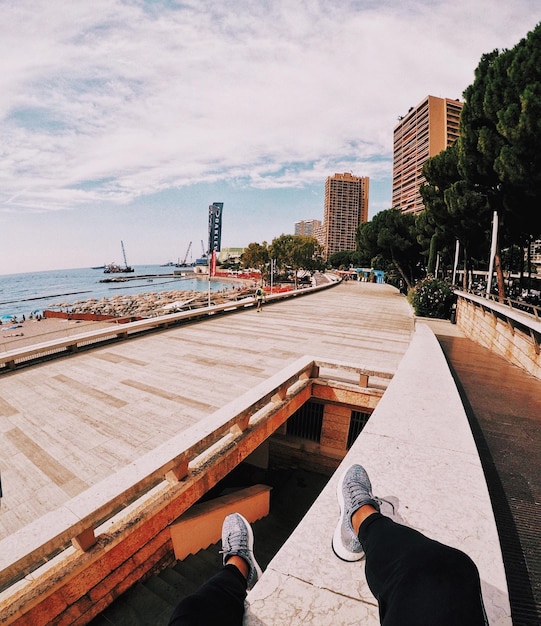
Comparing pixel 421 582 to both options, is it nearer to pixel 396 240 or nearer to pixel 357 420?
pixel 357 420

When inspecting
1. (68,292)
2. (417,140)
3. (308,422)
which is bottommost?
(68,292)

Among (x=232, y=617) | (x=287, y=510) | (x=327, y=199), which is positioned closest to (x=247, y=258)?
(x=287, y=510)

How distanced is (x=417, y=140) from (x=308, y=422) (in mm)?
139108

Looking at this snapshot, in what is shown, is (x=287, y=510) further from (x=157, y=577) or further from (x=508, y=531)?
(x=508, y=531)

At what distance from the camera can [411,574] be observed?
4.20 ft

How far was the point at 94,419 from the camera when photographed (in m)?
5.20

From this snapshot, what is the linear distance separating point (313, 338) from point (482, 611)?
9.24 m

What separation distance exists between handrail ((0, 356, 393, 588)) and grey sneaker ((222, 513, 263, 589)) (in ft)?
3.01

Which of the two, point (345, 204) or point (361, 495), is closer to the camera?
point (361, 495)

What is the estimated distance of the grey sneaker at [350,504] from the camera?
1703 mm

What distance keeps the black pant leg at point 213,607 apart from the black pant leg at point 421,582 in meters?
0.67

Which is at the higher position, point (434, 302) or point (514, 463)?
point (434, 302)

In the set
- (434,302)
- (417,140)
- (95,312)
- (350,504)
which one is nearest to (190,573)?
(350,504)

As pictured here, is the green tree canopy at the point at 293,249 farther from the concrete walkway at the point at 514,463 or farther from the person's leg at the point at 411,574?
the person's leg at the point at 411,574
